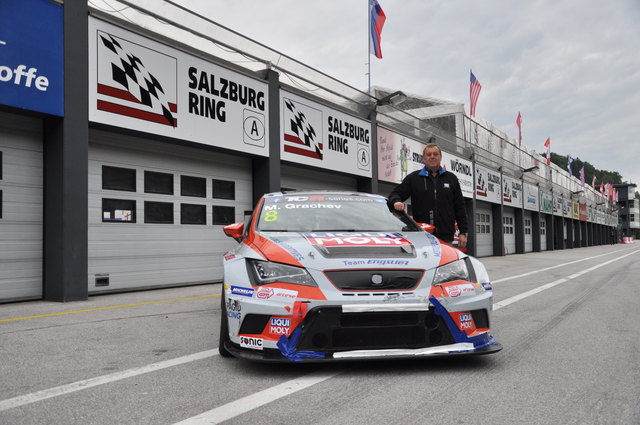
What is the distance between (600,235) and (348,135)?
66723 mm

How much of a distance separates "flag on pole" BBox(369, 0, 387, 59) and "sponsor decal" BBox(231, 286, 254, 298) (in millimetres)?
16220

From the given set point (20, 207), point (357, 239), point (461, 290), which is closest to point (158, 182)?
point (20, 207)

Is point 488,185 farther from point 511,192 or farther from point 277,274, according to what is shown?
point 277,274

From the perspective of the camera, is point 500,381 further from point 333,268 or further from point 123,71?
point 123,71

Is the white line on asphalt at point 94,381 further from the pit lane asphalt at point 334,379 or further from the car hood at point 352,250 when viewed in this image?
the car hood at point 352,250

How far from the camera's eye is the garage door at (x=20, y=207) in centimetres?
694

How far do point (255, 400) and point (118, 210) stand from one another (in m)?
6.71

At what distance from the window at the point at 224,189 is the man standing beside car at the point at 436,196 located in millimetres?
6020

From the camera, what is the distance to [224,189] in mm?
10680

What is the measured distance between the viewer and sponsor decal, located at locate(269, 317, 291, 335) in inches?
118

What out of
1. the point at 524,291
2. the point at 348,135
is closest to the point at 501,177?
the point at 348,135

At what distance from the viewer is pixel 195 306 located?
21.8 feet

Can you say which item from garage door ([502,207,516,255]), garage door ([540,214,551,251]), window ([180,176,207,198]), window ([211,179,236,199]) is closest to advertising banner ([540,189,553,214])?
garage door ([540,214,551,251])

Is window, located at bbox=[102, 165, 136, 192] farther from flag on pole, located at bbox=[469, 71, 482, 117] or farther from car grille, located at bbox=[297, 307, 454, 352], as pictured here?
flag on pole, located at bbox=[469, 71, 482, 117]
